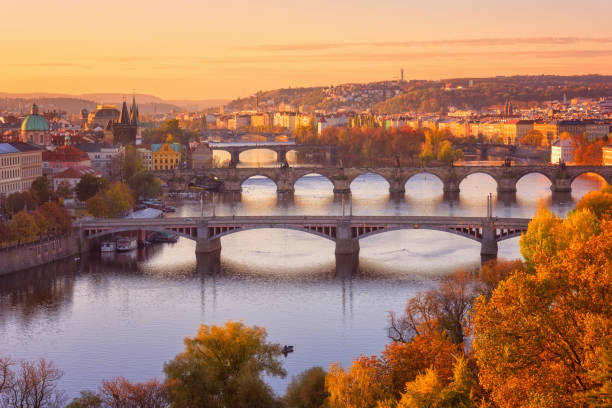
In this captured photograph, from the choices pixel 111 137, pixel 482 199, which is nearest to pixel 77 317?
pixel 482 199

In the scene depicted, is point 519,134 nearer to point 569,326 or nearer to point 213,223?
point 213,223

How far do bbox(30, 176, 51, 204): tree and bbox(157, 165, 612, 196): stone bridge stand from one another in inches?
512

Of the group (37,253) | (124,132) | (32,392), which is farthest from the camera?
(124,132)

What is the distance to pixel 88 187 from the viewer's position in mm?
34938

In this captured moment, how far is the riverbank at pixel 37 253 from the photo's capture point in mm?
25062

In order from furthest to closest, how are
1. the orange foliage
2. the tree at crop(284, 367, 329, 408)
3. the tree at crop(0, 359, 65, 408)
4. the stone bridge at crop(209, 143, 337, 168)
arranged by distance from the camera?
the stone bridge at crop(209, 143, 337, 168), the tree at crop(0, 359, 65, 408), the tree at crop(284, 367, 329, 408), the orange foliage

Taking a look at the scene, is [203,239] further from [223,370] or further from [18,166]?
[223,370]

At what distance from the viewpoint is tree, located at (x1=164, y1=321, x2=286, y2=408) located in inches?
519

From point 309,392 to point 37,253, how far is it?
14.7m

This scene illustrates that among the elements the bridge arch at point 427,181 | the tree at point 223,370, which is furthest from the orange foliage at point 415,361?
the bridge arch at point 427,181

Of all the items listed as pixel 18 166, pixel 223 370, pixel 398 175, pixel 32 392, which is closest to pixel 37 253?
pixel 18 166

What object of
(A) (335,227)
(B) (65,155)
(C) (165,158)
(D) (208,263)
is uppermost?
(B) (65,155)

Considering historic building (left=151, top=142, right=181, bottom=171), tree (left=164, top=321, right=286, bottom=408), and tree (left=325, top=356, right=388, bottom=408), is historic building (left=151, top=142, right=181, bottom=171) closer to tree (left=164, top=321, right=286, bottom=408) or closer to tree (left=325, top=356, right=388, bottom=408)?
tree (left=164, top=321, right=286, bottom=408)

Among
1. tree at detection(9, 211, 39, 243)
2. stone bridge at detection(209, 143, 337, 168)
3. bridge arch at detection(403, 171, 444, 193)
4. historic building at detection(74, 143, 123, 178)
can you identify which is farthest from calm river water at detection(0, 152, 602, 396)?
stone bridge at detection(209, 143, 337, 168)
